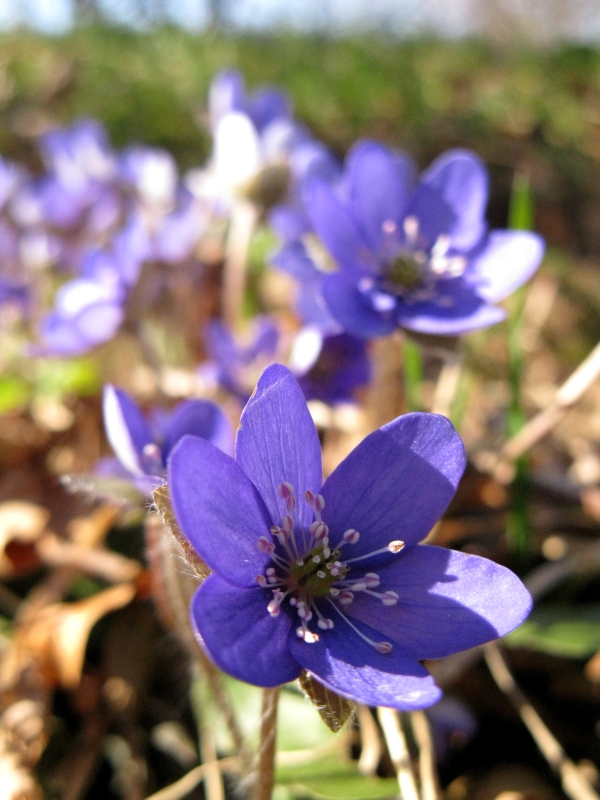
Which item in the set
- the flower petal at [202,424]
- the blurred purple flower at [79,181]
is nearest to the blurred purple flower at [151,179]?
the blurred purple flower at [79,181]

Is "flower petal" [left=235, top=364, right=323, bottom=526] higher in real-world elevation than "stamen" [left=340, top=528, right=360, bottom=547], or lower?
higher

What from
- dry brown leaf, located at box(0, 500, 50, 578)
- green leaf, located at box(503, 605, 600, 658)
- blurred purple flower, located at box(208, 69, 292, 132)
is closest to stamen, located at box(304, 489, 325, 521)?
green leaf, located at box(503, 605, 600, 658)

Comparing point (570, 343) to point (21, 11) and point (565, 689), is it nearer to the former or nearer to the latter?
point (565, 689)

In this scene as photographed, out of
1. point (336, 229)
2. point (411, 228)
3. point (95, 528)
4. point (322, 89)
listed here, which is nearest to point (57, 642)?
point (95, 528)

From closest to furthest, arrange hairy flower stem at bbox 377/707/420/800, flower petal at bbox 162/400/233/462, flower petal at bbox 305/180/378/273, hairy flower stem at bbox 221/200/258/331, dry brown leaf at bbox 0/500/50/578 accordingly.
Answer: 1. hairy flower stem at bbox 377/707/420/800
2. flower petal at bbox 162/400/233/462
3. flower petal at bbox 305/180/378/273
4. dry brown leaf at bbox 0/500/50/578
5. hairy flower stem at bbox 221/200/258/331

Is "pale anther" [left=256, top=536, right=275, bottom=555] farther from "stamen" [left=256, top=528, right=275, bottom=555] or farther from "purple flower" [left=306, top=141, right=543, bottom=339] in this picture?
"purple flower" [left=306, top=141, right=543, bottom=339]

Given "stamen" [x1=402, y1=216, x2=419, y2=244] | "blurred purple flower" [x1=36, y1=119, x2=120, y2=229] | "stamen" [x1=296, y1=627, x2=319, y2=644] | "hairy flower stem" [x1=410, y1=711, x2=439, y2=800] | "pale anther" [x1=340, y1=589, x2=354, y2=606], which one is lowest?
"hairy flower stem" [x1=410, y1=711, x2=439, y2=800]

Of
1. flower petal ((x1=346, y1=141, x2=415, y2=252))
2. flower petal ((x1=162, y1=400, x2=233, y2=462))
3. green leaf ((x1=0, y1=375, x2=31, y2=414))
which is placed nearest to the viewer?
flower petal ((x1=162, y1=400, x2=233, y2=462))
